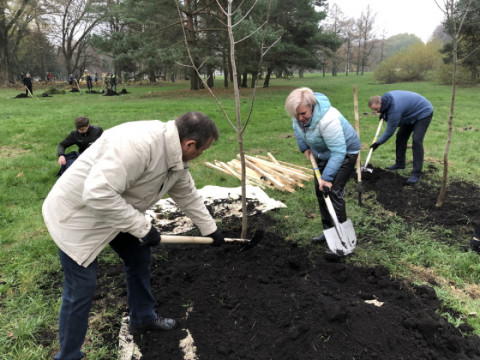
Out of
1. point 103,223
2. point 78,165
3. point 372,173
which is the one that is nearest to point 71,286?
point 103,223

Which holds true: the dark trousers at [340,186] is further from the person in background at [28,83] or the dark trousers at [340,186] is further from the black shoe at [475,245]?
the person in background at [28,83]

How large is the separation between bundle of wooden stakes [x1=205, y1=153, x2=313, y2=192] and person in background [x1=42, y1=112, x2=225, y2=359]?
3.80 m

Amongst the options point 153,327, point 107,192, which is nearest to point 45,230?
point 153,327

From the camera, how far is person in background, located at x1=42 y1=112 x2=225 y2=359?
180cm

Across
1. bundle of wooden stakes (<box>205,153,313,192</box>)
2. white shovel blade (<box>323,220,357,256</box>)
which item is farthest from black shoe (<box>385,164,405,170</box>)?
white shovel blade (<box>323,220,357,256</box>)

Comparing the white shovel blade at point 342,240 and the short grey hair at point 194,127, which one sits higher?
the short grey hair at point 194,127

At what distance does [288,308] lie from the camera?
273 cm

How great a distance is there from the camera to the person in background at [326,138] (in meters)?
3.26

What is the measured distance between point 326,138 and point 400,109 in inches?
123

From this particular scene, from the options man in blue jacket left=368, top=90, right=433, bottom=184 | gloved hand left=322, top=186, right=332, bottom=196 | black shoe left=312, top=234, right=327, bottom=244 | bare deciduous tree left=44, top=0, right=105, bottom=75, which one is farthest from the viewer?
bare deciduous tree left=44, top=0, right=105, bottom=75

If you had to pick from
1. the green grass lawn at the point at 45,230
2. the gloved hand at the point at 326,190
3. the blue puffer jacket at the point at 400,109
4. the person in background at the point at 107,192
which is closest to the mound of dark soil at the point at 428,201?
the green grass lawn at the point at 45,230

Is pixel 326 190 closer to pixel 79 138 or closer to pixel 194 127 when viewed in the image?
pixel 194 127

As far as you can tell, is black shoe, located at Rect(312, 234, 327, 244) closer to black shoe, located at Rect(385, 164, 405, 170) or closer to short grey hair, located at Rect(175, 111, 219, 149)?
short grey hair, located at Rect(175, 111, 219, 149)

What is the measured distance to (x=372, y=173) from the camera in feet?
20.2
